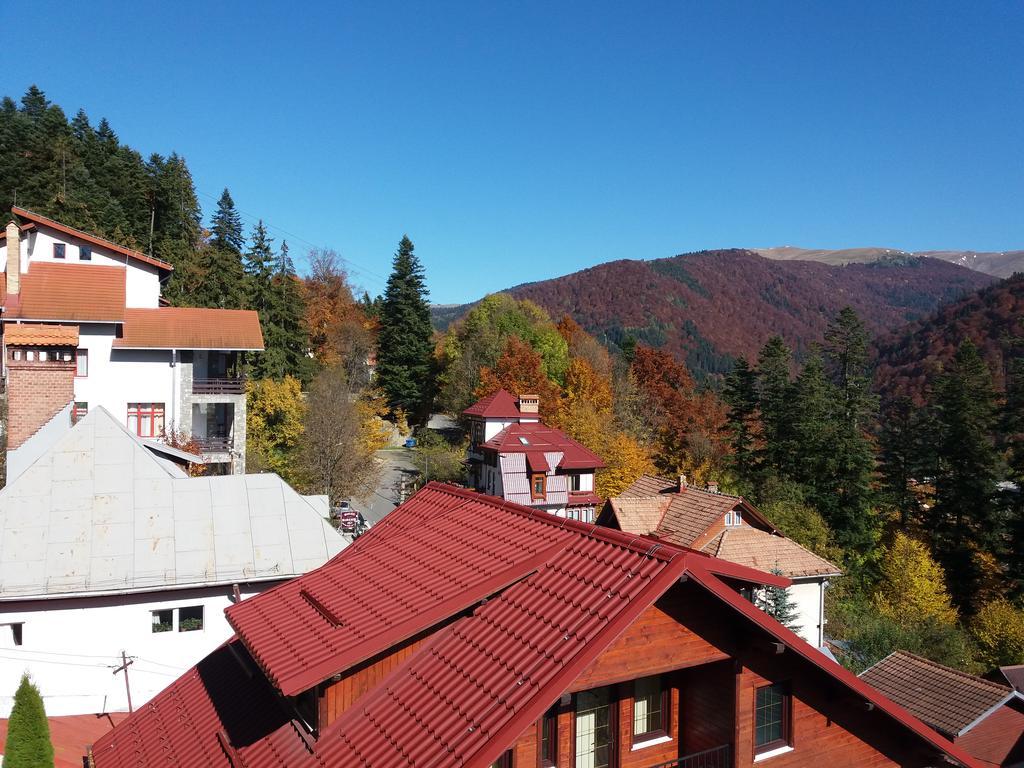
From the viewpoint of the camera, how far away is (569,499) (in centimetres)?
3856

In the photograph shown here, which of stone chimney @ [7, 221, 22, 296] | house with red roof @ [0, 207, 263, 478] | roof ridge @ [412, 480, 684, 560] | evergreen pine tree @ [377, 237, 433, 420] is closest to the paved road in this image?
evergreen pine tree @ [377, 237, 433, 420]

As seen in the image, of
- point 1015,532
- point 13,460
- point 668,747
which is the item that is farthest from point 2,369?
point 1015,532

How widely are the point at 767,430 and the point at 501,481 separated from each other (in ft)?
64.7

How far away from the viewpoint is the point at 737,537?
26844mm

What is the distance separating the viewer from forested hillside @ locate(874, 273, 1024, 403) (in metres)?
88.6

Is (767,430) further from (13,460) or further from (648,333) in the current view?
(648,333)

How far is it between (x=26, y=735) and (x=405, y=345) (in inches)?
1795

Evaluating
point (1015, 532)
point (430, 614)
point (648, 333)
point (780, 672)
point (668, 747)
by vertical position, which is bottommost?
point (1015, 532)

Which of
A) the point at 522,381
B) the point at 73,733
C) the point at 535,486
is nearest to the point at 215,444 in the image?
the point at 73,733

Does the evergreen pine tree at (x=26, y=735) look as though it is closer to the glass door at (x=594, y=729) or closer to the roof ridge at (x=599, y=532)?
the roof ridge at (x=599, y=532)

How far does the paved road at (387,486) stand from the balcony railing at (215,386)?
9.50 metres

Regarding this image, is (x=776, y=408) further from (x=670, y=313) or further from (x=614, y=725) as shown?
(x=670, y=313)

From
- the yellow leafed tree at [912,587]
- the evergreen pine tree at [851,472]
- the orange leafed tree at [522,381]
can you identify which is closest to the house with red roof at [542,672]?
the yellow leafed tree at [912,587]

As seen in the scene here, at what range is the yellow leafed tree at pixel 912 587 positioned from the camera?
111ft
